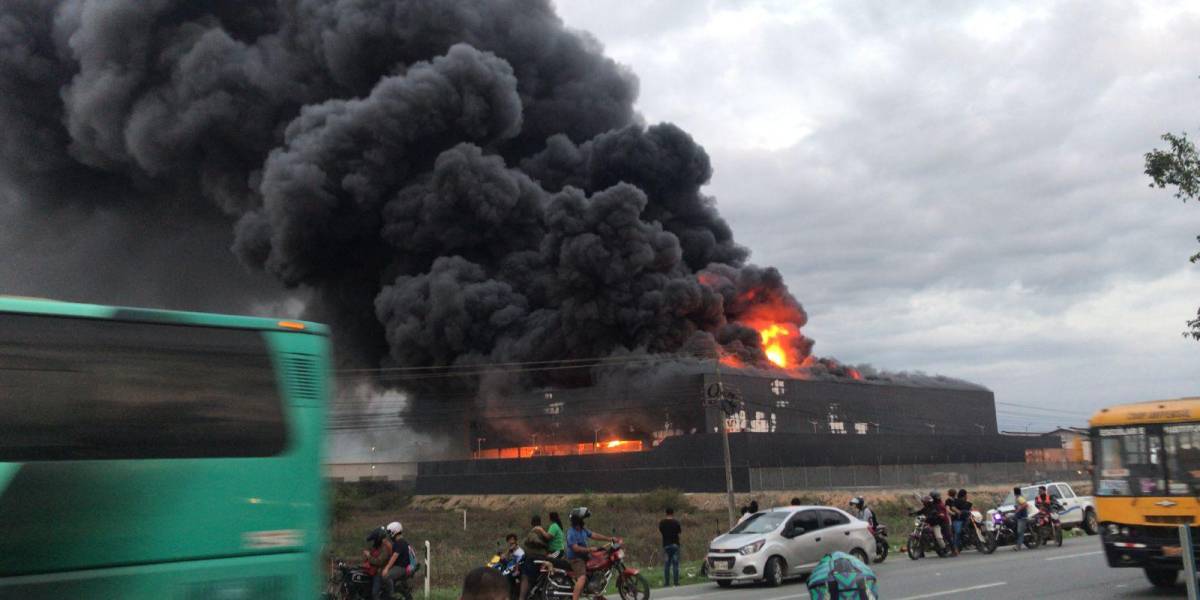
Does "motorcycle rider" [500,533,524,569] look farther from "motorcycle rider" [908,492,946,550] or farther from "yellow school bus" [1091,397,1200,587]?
"motorcycle rider" [908,492,946,550]

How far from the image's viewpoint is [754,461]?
2101 inches

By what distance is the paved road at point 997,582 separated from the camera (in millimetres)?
13914

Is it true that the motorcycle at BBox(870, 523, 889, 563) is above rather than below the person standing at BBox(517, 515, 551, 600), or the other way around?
below

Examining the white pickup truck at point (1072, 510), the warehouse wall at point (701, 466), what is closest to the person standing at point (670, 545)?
the white pickup truck at point (1072, 510)

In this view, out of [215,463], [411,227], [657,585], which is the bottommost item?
[657,585]

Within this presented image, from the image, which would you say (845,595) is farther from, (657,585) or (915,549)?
(915,549)

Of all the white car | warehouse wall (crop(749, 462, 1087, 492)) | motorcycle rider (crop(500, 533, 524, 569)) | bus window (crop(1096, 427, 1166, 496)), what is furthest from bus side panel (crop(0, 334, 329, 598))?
warehouse wall (crop(749, 462, 1087, 492))

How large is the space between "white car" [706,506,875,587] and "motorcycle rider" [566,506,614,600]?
3.43 meters

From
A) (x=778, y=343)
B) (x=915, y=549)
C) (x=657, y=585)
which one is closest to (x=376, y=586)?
(x=657, y=585)

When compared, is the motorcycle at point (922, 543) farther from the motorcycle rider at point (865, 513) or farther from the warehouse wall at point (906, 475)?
the warehouse wall at point (906, 475)

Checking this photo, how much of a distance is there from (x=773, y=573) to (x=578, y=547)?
4586 mm

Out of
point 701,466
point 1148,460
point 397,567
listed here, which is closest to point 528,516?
point 701,466

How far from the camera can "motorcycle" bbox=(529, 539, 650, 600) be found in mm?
13641

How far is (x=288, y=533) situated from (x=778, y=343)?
6097cm
